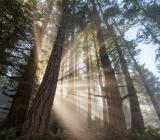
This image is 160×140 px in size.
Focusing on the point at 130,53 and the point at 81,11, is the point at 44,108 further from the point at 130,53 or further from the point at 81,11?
the point at 130,53

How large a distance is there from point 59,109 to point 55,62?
9353 millimetres

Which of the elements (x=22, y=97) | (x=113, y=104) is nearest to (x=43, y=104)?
(x=22, y=97)

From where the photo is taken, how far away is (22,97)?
8570 millimetres

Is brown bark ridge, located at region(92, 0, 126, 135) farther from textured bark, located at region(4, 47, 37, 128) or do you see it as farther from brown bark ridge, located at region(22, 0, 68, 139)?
textured bark, located at region(4, 47, 37, 128)

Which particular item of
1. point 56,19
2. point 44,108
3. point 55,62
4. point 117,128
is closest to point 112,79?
point 117,128

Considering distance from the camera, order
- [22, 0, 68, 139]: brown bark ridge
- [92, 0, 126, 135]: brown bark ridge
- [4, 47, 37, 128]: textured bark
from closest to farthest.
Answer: [22, 0, 68, 139]: brown bark ridge → [4, 47, 37, 128]: textured bark → [92, 0, 126, 135]: brown bark ridge

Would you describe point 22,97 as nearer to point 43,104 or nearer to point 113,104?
point 43,104

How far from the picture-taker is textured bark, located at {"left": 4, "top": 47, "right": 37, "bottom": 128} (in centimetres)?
783

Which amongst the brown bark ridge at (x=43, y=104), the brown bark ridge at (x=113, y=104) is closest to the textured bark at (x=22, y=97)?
the brown bark ridge at (x=43, y=104)

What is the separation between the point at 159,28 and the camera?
51.2ft

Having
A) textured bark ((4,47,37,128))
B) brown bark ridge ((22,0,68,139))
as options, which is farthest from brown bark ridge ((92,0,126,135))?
textured bark ((4,47,37,128))

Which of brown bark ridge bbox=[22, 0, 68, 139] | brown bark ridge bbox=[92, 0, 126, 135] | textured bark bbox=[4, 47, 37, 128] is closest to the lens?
brown bark ridge bbox=[22, 0, 68, 139]

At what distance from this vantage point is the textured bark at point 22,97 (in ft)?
25.7

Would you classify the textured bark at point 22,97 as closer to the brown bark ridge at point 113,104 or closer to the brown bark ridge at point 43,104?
the brown bark ridge at point 43,104
